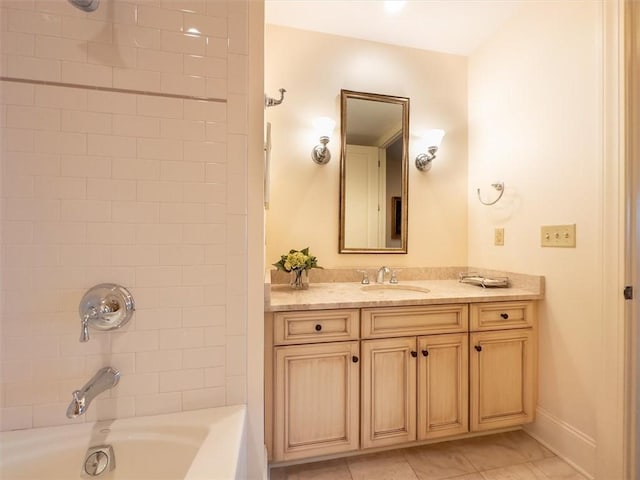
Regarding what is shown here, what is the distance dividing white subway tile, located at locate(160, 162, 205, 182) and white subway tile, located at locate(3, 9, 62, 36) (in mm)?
510

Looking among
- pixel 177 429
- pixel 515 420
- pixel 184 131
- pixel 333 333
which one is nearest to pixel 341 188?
pixel 333 333

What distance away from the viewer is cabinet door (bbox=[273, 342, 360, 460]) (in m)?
1.31

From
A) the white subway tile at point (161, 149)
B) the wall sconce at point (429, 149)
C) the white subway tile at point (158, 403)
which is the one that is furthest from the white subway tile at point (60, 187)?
the wall sconce at point (429, 149)

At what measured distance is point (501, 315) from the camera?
1.55 meters

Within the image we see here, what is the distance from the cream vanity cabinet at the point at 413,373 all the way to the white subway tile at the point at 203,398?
69 cm

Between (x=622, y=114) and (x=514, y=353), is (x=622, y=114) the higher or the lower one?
the higher one

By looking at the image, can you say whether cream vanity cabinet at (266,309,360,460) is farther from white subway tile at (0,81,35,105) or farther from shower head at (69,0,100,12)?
shower head at (69,0,100,12)

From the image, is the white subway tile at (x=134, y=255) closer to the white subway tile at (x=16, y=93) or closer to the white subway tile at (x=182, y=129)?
the white subway tile at (x=182, y=129)

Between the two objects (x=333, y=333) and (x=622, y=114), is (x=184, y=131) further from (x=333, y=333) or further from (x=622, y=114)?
(x=622, y=114)

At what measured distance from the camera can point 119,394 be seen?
92 centimetres

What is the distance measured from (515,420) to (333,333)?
1.16m

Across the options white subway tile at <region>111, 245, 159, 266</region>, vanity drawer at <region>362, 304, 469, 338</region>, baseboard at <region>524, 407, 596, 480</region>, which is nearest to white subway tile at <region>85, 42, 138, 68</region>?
white subway tile at <region>111, 245, 159, 266</region>

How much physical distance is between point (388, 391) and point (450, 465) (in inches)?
19.0

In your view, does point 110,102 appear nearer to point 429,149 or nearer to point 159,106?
point 159,106
